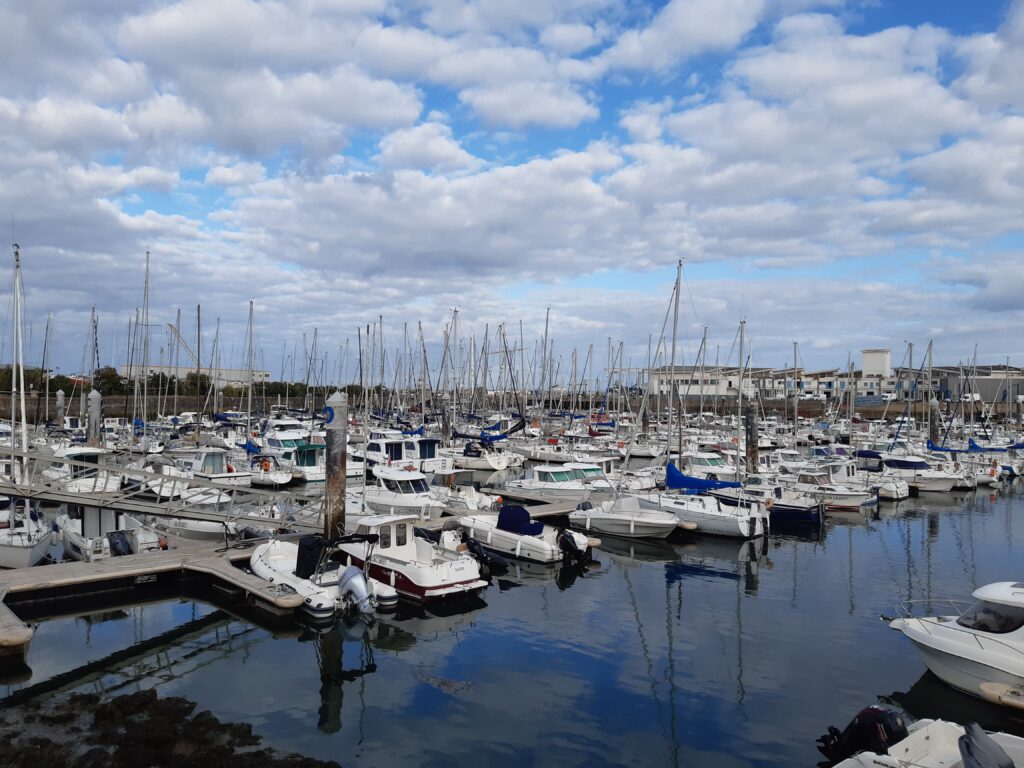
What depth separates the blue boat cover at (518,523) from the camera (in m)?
24.9

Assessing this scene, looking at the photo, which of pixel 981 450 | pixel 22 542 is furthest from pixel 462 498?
pixel 981 450

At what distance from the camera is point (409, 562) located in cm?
1986

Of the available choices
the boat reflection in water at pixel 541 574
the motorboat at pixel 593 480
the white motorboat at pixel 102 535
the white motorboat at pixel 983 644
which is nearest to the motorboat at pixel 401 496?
the boat reflection in water at pixel 541 574

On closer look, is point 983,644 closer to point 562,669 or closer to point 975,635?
point 975,635

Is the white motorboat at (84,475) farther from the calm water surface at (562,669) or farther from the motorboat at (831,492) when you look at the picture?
the motorboat at (831,492)

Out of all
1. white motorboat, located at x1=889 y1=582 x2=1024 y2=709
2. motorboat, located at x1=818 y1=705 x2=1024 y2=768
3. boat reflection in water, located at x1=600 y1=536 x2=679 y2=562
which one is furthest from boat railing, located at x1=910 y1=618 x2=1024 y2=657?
boat reflection in water, located at x1=600 y1=536 x2=679 y2=562

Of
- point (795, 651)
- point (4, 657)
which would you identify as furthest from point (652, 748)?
point (4, 657)

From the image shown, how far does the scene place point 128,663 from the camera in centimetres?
1530

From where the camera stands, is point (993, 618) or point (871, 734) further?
point (993, 618)

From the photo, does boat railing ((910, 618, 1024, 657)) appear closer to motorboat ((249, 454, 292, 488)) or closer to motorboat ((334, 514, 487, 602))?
motorboat ((334, 514, 487, 602))

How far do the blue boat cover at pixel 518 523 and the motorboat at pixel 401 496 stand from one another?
3730 mm

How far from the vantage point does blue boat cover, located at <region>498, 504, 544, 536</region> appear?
24938mm

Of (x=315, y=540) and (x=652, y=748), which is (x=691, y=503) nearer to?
(x=315, y=540)

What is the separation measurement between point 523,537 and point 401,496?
634cm
